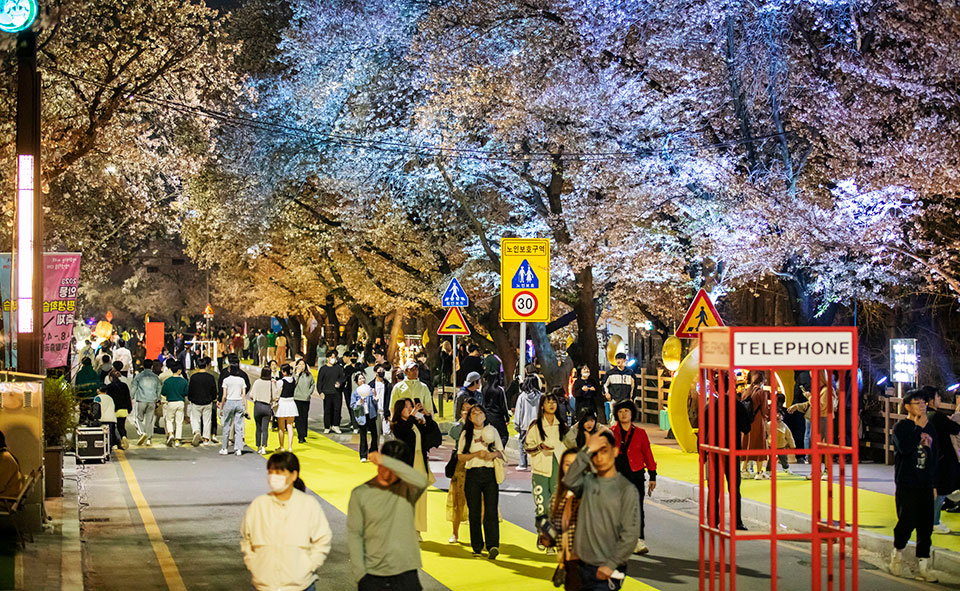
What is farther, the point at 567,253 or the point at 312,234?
the point at 312,234

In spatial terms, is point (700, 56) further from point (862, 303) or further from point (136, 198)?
point (136, 198)

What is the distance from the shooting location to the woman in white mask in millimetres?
6773

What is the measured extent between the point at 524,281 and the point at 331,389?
10.1m

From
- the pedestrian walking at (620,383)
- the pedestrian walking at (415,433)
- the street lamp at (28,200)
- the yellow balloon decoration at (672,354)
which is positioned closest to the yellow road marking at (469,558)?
the pedestrian walking at (415,433)

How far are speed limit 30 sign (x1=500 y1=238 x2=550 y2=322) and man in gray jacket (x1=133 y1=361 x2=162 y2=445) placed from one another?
9408 millimetres

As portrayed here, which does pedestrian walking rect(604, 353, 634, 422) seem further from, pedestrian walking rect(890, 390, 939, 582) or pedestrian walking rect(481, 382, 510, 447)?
pedestrian walking rect(890, 390, 939, 582)

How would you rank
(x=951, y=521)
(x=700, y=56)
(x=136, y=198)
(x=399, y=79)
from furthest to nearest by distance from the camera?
(x=399, y=79) < (x=136, y=198) < (x=700, y=56) < (x=951, y=521)

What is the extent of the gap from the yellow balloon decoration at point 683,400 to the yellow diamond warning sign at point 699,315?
404 cm

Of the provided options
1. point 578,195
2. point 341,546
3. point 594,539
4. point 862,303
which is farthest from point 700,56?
point 594,539

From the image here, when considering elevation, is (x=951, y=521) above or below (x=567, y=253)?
below

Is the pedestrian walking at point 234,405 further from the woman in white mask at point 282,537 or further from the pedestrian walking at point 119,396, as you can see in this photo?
the woman in white mask at point 282,537

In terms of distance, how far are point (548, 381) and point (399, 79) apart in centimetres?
1015

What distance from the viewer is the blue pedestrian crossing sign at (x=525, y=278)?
16641 mm

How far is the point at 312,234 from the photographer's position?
40.8 meters
